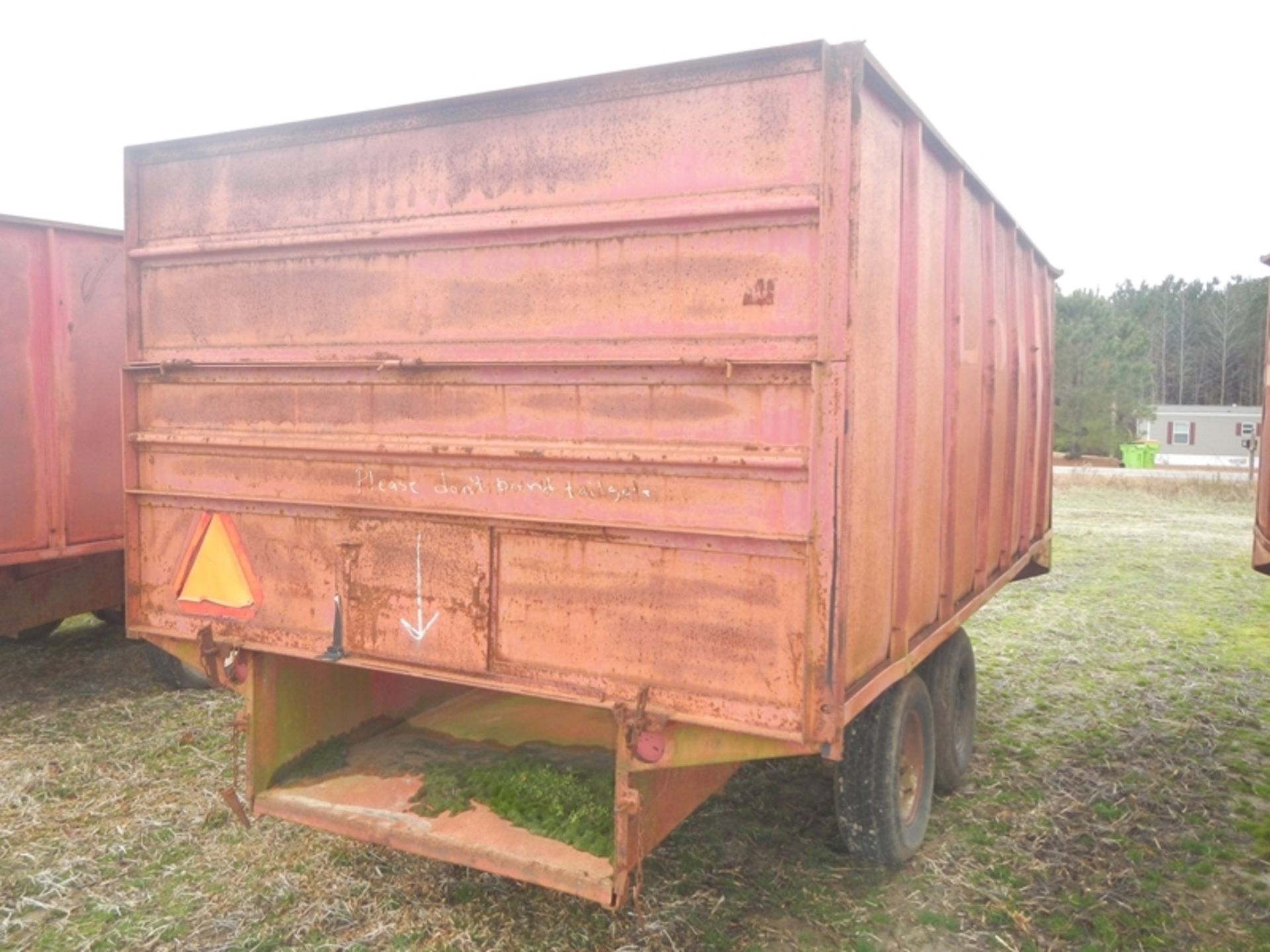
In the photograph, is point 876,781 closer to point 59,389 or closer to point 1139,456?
point 59,389

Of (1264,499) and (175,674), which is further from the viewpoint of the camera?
(175,674)

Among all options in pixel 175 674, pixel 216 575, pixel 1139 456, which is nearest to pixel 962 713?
pixel 216 575

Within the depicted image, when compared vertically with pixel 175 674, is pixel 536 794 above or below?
above

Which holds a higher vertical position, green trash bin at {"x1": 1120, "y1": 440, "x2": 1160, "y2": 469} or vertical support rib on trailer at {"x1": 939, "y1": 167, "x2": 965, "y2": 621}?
vertical support rib on trailer at {"x1": 939, "y1": 167, "x2": 965, "y2": 621}

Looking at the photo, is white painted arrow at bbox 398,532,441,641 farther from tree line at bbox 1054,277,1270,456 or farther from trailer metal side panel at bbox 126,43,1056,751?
tree line at bbox 1054,277,1270,456

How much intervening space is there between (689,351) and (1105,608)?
8601 millimetres

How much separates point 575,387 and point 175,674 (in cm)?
501

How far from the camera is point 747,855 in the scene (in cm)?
437

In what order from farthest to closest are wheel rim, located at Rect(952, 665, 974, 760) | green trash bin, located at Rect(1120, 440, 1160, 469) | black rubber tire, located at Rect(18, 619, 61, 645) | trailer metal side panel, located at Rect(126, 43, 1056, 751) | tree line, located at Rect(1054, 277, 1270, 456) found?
tree line, located at Rect(1054, 277, 1270, 456)
green trash bin, located at Rect(1120, 440, 1160, 469)
black rubber tire, located at Rect(18, 619, 61, 645)
wheel rim, located at Rect(952, 665, 974, 760)
trailer metal side panel, located at Rect(126, 43, 1056, 751)

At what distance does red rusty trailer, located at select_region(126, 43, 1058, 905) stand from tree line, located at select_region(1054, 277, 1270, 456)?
26.4 meters

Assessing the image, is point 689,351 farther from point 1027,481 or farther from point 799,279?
point 1027,481

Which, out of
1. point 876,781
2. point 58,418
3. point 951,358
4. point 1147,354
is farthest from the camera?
point 1147,354

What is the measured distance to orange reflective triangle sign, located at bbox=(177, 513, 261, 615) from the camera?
13.4 ft

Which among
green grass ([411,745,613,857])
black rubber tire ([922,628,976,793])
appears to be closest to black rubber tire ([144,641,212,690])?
green grass ([411,745,613,857])
